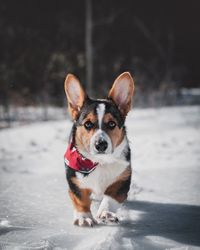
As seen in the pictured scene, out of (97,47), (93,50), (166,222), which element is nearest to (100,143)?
(166,222)

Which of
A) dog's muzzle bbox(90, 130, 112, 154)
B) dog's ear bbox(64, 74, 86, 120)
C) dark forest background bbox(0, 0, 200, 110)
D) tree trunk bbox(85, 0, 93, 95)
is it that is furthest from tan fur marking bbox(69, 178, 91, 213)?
tree trunk bbox(85, 0, 93, 95)

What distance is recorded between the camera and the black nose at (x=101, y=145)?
126 inches

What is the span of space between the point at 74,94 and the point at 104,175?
0.71m

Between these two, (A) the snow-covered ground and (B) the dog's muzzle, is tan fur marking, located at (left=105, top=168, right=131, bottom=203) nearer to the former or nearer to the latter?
(A) the snow-covered ground

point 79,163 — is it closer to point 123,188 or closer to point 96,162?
point 96,162

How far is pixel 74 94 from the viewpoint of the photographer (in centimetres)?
369

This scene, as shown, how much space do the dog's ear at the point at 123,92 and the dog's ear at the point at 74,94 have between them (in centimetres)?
27

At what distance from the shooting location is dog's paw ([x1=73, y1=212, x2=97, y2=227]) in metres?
3.29

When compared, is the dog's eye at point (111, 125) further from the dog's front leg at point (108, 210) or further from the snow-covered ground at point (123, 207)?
the snow-covered ground at point (123, 207)

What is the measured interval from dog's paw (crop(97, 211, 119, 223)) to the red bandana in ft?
1.11

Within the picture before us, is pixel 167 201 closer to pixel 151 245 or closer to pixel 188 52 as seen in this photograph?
pixel 151 245

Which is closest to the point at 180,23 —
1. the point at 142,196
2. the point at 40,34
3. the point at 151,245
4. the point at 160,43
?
the point at 160,43

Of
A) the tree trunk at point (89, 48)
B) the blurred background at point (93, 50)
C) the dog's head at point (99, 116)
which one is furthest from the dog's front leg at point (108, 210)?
the tree trunk at point (89, 48)

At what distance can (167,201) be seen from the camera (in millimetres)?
4312
